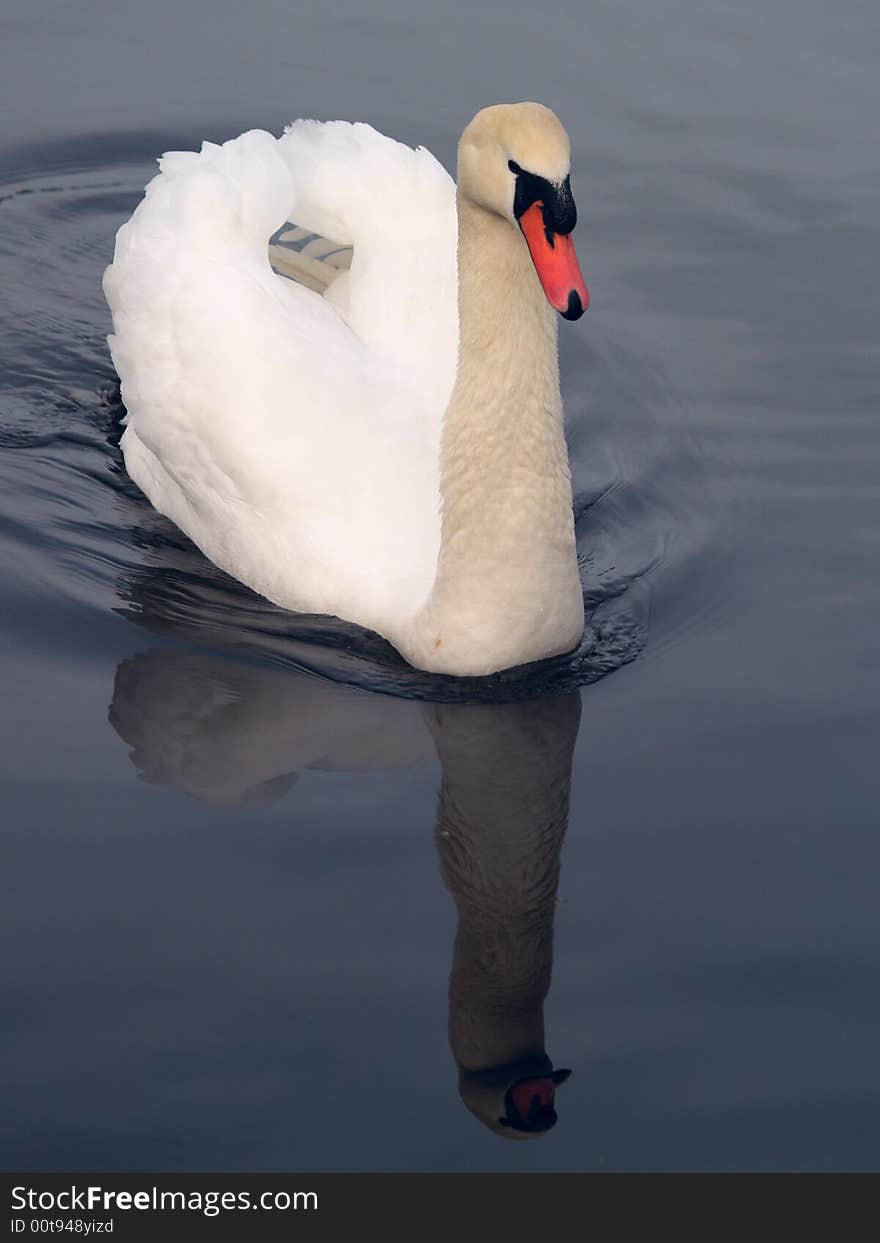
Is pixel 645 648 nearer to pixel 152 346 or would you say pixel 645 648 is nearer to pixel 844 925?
pixel 844 925

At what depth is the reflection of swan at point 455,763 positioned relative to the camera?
6102 millimetres

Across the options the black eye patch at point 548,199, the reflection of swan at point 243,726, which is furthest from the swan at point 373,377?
the reflection of swan at point 243,726

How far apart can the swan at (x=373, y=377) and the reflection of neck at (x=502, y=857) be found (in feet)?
1.12

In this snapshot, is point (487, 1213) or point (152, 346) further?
point (152, 346)

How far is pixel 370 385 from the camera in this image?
8242mm

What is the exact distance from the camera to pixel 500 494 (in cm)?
729

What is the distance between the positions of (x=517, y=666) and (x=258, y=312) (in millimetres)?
1811

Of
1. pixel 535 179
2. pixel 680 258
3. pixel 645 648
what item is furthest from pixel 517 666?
pixel 680 258

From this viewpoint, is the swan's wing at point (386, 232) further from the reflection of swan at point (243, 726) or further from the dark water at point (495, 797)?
the reflection of swan at point (243, 726)

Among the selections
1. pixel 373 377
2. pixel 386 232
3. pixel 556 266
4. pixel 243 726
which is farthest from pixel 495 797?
pixel 386 232

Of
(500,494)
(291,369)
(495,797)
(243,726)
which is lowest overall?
(495,797)

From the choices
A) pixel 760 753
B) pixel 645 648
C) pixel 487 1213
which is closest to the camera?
pixel 487 1213

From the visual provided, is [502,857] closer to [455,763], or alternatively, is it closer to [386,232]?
[455,763]

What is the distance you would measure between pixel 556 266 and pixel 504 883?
195cm
